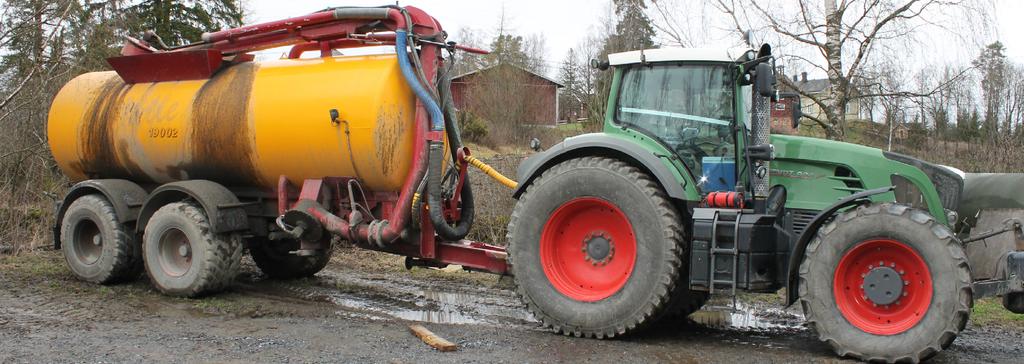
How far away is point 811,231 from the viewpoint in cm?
604

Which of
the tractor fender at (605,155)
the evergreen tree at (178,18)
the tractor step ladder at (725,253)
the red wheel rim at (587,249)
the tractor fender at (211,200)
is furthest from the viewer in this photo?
the evergreen tree at (178,18)

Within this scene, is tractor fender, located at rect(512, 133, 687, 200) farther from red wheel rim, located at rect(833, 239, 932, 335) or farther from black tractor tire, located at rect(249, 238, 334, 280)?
black tractor tire, located at rect(249, 238, 334, 280)

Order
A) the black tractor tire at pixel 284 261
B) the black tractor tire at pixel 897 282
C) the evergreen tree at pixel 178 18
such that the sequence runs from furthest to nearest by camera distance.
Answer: the evergreen tree at pixel 178 18 < the black tractor tire at pixel 284 261 < the black tractor tire at pixel 897 282

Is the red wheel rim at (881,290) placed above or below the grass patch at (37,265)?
above

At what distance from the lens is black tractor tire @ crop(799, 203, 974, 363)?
546 centimetres

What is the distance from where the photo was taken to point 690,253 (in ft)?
20.9

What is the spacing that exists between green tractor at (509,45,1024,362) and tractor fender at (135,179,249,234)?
2.98 m

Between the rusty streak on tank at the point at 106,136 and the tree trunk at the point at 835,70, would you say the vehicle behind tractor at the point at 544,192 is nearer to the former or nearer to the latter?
the rusty streak on tank at the point at 106,136

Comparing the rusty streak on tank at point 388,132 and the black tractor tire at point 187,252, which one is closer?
the rusty streak on tank at point 388,132

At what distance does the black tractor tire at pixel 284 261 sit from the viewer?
9.87 metres

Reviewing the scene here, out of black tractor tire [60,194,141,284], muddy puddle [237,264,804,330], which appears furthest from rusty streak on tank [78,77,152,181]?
muddy puddle [237,264,804,330]

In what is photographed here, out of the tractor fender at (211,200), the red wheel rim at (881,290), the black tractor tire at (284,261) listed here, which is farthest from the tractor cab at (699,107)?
the black tractor tire at (284,261)

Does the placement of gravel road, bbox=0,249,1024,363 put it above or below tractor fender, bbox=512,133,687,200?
below

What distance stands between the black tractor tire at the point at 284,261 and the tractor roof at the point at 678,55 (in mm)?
4475
